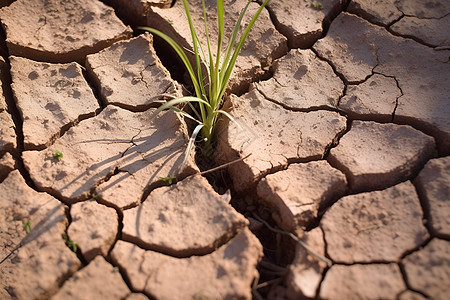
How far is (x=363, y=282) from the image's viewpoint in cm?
155

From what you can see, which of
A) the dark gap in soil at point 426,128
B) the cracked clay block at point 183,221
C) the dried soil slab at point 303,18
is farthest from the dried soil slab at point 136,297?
the dried soil slab at point 303,18

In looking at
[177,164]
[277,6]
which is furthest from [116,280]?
[277,6]

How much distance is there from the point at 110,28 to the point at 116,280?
1544 mm

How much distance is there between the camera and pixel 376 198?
1779 millimetres

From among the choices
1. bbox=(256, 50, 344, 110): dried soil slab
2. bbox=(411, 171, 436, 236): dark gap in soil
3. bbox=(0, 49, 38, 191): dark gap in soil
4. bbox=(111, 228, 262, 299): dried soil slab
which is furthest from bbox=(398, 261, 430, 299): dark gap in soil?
bbox=(0, 49, 38, 191): dark gap in soil

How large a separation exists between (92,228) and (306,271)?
3.08 ft

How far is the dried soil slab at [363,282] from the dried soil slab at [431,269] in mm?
51

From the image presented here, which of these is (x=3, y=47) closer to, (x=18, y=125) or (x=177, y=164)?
(x=18, y=125)

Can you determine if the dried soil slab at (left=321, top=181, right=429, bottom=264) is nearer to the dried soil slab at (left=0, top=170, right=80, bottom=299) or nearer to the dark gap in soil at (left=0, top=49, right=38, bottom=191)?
the dried soil slab at (left=0, top=170, right=80, bottom=299)

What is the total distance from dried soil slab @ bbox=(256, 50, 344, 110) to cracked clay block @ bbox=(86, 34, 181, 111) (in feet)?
1.83

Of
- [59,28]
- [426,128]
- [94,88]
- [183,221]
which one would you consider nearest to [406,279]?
[426,128]

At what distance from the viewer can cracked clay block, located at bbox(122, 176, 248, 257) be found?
1.69 m

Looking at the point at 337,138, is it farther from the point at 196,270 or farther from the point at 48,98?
the point at 48,98

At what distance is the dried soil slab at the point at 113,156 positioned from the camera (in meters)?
1.87
